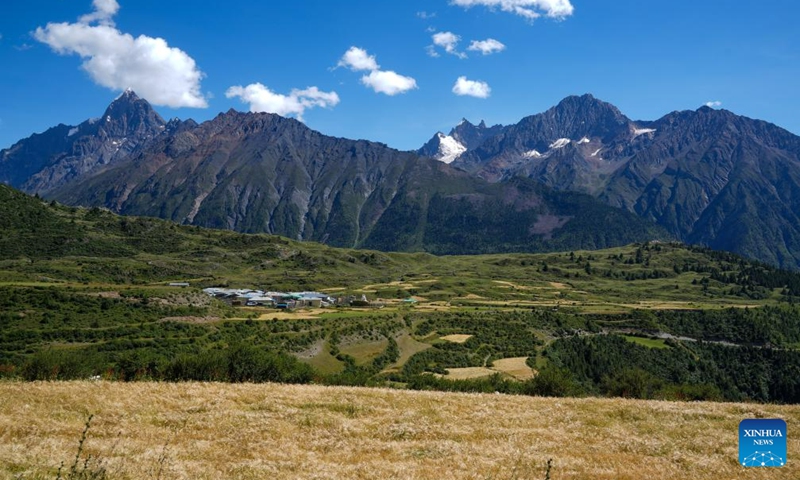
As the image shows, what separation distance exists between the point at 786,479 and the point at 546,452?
9.39 meters

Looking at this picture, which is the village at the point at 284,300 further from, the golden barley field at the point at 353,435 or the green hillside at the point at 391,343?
the golden barley field at the point at 353,435

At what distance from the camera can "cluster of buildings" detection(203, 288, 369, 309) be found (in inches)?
6181

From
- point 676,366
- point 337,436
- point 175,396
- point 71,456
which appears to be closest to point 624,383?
point 337,436

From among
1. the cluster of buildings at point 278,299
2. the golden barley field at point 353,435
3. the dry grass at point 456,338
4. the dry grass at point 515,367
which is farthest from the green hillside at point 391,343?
the golden barley field at point 353,435

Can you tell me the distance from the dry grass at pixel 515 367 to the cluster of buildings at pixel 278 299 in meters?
70.6

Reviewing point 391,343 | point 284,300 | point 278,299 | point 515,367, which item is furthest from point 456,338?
point 278,299

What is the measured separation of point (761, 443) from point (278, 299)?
161 metres

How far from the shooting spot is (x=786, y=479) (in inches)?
793

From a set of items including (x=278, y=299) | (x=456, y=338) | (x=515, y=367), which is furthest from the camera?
(x=278, y=299)

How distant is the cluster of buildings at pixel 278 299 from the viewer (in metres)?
157

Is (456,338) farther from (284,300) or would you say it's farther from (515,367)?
(284,300)

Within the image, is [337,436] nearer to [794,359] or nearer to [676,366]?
[676,366]

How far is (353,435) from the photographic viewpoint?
25.2 meters

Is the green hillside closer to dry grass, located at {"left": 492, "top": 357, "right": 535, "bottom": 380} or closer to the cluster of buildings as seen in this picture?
dry grass, located at {"left": 492, "top": 357, "right": 535, "bottom": 380}
